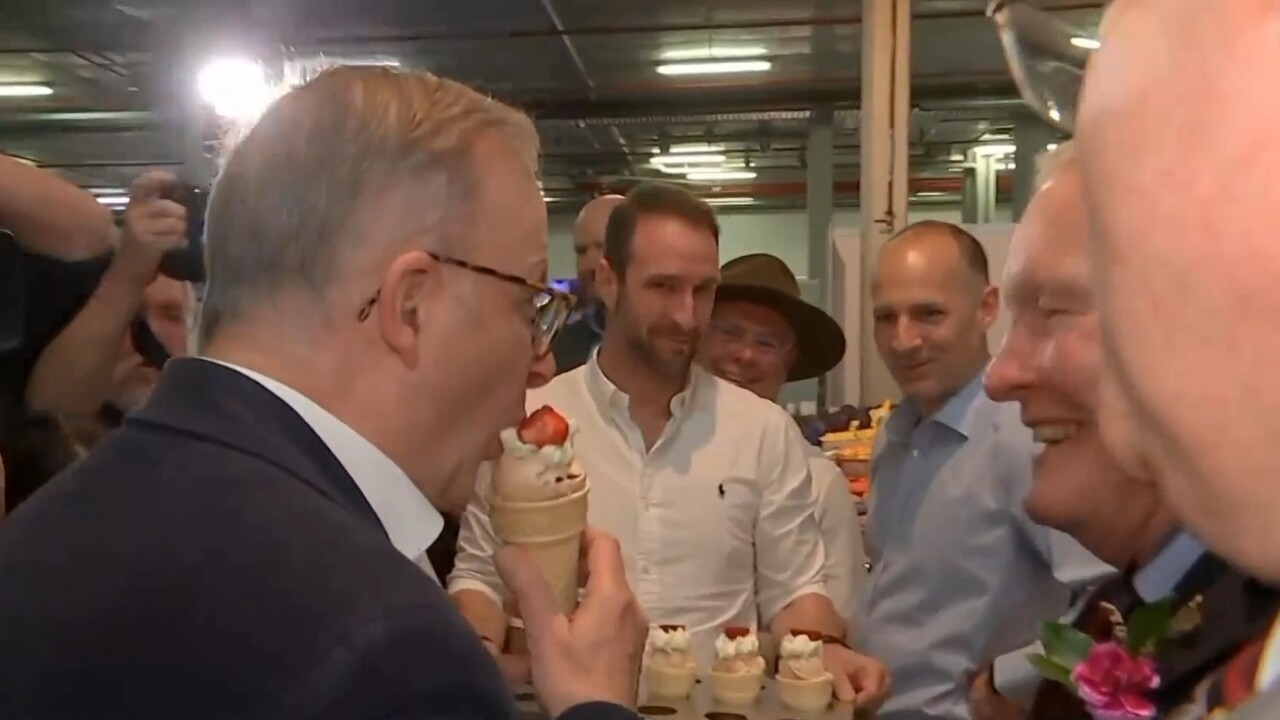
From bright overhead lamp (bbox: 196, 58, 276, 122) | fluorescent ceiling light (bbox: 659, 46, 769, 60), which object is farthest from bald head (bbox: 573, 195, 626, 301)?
fluorescent ceiling light (bbox: 659, 46, 769, 60)

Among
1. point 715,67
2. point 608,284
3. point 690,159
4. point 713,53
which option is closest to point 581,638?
point 608,284

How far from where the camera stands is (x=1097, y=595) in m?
1.32

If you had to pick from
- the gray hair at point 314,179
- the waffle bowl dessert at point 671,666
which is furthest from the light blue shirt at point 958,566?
the gray hair at point 314,179

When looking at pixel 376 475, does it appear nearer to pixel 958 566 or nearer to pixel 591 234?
pixel 958 566

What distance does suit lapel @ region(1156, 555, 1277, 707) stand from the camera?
0.90m

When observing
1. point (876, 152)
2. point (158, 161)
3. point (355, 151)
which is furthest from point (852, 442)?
point (158, 161)

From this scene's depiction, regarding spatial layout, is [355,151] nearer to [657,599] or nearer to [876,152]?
[657,599]

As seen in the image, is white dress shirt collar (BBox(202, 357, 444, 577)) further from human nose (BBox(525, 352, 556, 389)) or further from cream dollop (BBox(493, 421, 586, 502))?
cream dollop (BBox(493, 421, 586, 502))

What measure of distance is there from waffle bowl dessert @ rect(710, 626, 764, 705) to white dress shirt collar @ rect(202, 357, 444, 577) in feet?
3.24

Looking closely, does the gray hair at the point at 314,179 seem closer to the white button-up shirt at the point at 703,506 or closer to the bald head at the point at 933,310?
the white button-up shirt at the point at 703,506

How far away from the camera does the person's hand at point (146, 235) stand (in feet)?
6.21

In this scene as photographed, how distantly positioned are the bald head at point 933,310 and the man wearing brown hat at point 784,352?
321 millimetres

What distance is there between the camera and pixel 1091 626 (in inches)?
51.0

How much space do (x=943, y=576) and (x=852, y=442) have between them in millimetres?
1874
